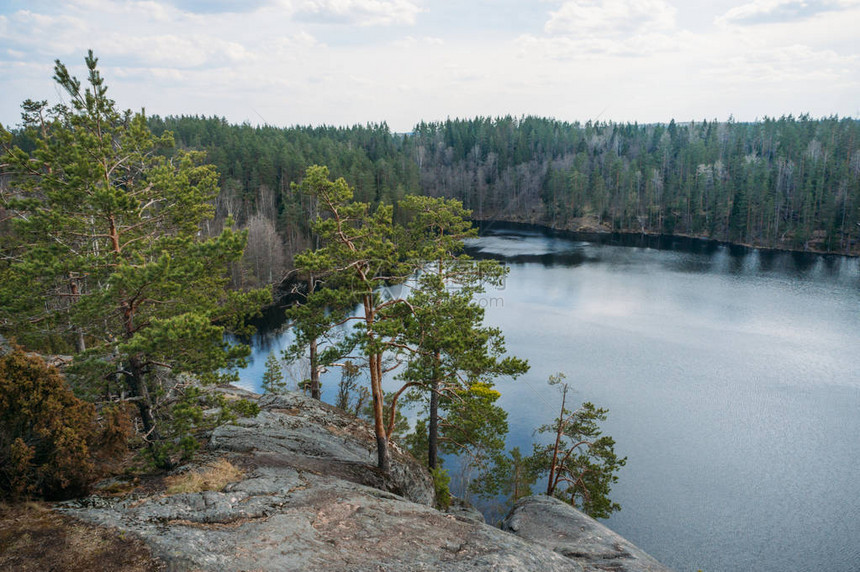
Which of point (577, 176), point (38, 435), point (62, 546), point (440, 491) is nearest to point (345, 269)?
point (38, 435)

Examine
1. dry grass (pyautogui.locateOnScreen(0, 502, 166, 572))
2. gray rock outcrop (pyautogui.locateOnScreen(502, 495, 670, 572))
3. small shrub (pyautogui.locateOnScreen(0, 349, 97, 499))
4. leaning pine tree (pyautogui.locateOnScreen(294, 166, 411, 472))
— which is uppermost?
leaning pine tree (pyautogui.locateOnScreen(294, 166, 411, 472))

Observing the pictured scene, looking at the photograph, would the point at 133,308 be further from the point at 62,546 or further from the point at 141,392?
the point at 62,546

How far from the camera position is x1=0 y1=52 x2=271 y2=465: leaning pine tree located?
1041cm

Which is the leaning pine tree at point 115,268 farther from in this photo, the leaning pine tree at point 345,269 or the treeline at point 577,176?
the treeline at point 577,176

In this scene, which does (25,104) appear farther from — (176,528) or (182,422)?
(176,528)

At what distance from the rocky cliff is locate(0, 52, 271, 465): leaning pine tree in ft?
5.77

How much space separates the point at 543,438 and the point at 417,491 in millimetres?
14108

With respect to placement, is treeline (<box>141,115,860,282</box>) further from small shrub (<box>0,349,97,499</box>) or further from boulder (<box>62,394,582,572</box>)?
small shrub (<box>0,349,97,499</box>)

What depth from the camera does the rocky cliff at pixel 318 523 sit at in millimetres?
9141

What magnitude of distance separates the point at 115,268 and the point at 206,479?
5126 mm

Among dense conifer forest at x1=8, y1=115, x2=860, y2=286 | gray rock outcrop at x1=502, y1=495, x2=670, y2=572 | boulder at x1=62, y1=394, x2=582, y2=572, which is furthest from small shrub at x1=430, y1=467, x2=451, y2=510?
dense conifer forest at x1=8, y1=115, x2=860, y2=286

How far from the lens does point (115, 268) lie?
11.4 metres

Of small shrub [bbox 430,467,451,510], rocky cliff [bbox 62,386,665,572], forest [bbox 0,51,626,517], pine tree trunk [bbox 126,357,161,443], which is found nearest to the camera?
rocky cliff [bbox 62,386,665,572]

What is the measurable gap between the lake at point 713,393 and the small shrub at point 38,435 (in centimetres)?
2105
